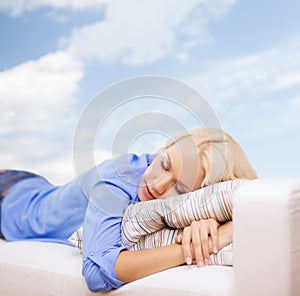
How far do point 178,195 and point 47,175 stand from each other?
1.25 m

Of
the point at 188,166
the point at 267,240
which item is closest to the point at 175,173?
the point at 188,166

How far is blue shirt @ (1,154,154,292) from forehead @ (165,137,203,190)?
160mm

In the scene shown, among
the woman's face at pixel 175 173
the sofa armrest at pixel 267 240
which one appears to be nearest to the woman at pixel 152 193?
the woman's face at pixel 175 173

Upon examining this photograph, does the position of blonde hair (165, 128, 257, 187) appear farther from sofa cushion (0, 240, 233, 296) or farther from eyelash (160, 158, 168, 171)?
sofa cushion (0, 240, 233, 296)

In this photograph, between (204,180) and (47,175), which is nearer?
(204,180)

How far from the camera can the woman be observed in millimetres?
1390

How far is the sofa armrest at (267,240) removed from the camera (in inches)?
49.3

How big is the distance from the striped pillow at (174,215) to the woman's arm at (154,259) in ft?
0.10

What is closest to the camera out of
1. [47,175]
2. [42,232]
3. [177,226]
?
[177,226]

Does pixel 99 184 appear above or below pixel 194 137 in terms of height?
below

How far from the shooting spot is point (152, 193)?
1617 mm

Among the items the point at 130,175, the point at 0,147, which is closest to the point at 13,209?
the point at 0,147

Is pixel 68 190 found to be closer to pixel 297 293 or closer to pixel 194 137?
pixel 194 137

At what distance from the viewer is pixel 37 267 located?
1.67m
